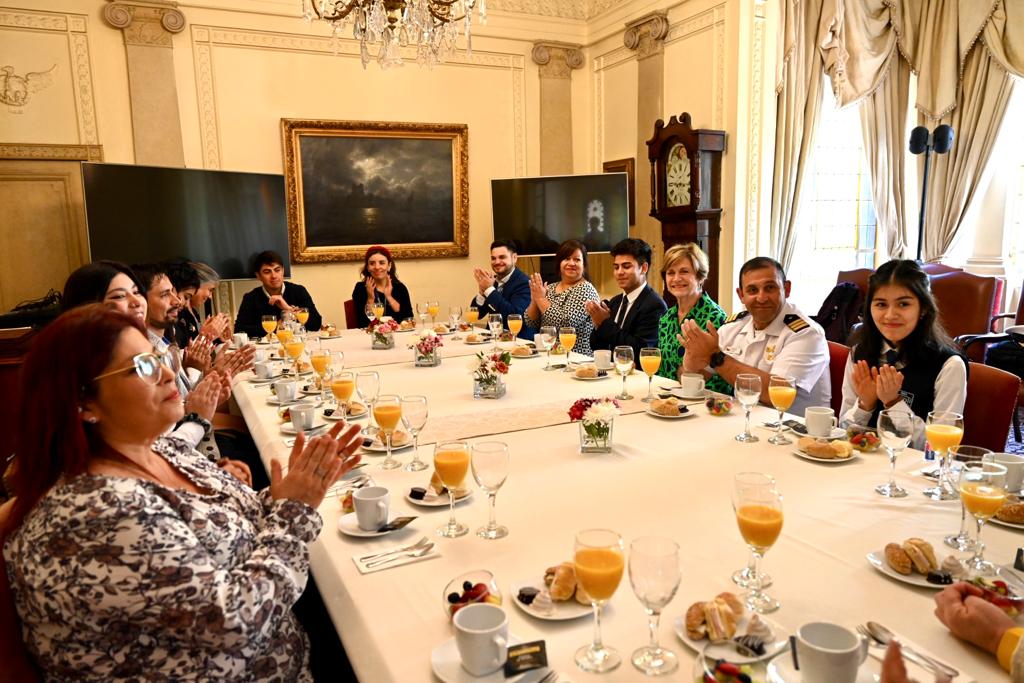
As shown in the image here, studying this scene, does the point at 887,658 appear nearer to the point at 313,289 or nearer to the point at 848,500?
the point at 848,500

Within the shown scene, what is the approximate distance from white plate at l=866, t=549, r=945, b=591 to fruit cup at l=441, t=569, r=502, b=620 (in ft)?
2.28

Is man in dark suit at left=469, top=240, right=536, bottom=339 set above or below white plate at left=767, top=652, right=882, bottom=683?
above

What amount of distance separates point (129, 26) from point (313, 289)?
2494mm

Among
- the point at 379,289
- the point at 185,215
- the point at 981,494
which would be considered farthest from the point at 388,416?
the point at 185,215

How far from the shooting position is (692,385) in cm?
253

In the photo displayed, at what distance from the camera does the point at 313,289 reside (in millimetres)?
6301

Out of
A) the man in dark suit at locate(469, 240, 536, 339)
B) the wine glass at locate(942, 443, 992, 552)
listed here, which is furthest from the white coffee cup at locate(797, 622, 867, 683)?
the man in dark suit at locate(469, 240, 536, 339)

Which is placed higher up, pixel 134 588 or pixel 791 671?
pixel 134 588

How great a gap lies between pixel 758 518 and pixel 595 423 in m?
0.78

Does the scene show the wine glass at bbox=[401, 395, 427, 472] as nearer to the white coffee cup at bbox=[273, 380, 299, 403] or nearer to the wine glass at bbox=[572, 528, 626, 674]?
the wine glass at bbox=[572, 528, 626, 674]

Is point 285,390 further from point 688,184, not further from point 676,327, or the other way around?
point 688,184

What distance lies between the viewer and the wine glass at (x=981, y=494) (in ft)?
4.05

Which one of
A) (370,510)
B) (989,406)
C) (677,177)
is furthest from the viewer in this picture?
(677,177)

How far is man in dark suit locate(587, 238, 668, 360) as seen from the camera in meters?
3.62
